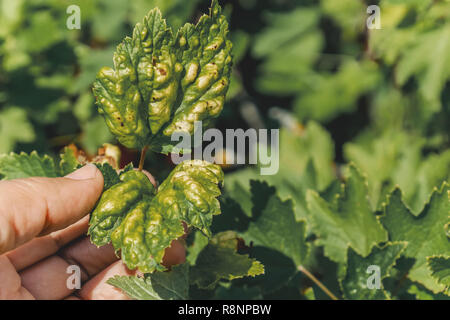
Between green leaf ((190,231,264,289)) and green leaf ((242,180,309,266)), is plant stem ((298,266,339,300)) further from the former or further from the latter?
green leaf ((190,231,264,289))

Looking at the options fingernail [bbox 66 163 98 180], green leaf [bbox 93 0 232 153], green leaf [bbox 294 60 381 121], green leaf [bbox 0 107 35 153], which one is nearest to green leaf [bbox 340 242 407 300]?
green leaf [bbox 93 0 232 153]

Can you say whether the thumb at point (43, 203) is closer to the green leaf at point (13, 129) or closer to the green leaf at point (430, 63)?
the green leaf at point (13, 129)

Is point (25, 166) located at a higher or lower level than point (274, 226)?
higher

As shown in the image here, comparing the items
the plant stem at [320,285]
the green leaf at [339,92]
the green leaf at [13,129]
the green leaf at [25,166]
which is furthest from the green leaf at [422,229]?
the green leaf at [13,129]

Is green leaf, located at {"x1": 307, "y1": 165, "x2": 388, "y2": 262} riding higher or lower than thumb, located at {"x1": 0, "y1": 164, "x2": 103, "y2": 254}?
lower

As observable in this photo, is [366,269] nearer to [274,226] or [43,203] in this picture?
[274,226]

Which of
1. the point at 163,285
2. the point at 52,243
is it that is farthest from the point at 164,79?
the point at 52,243

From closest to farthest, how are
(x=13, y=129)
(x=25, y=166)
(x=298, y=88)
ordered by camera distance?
(x=25, y=166) < (x=13, y=129) < (x=298, y=88)
